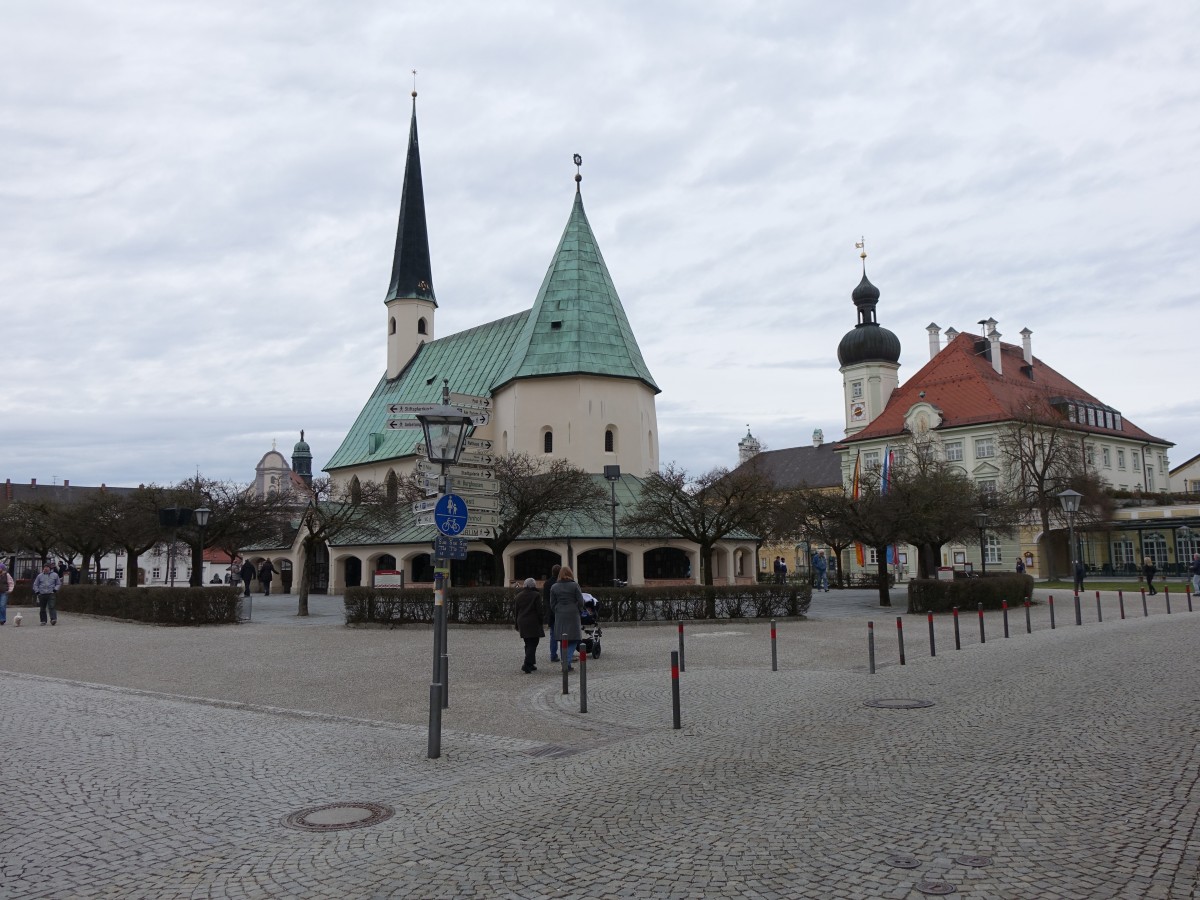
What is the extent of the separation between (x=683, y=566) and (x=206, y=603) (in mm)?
21906

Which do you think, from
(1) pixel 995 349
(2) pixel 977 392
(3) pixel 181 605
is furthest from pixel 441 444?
(1) pixel 995 349

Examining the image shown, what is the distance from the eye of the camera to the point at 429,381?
58.0 m

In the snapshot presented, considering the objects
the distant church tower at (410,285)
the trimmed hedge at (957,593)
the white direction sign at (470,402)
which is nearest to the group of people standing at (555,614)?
the white direction sign at (470,402)

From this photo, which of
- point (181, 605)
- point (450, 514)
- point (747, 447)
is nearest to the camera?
point (450, 514)

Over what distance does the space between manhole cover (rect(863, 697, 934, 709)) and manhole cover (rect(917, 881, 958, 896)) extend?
261 inches

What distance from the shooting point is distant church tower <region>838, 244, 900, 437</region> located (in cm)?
7844

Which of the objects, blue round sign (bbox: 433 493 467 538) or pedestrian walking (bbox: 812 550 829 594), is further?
pedestrian walking (bbox: 812 550 829 594)

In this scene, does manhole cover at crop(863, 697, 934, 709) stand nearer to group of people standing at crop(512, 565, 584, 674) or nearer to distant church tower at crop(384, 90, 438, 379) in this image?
group of people standing at crop(512, 565, 584, 674)

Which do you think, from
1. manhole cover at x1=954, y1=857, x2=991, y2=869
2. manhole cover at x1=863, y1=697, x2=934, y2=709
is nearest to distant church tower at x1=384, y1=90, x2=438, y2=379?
manhole cover at x1=863, y1=697, x2=934, y2=709

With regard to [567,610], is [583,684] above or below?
below

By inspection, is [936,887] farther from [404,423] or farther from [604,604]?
[604,604]

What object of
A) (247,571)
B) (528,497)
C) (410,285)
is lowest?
(247,571)

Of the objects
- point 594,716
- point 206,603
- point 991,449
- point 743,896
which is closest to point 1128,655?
point 594,716

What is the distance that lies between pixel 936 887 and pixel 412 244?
→ 206 feet
